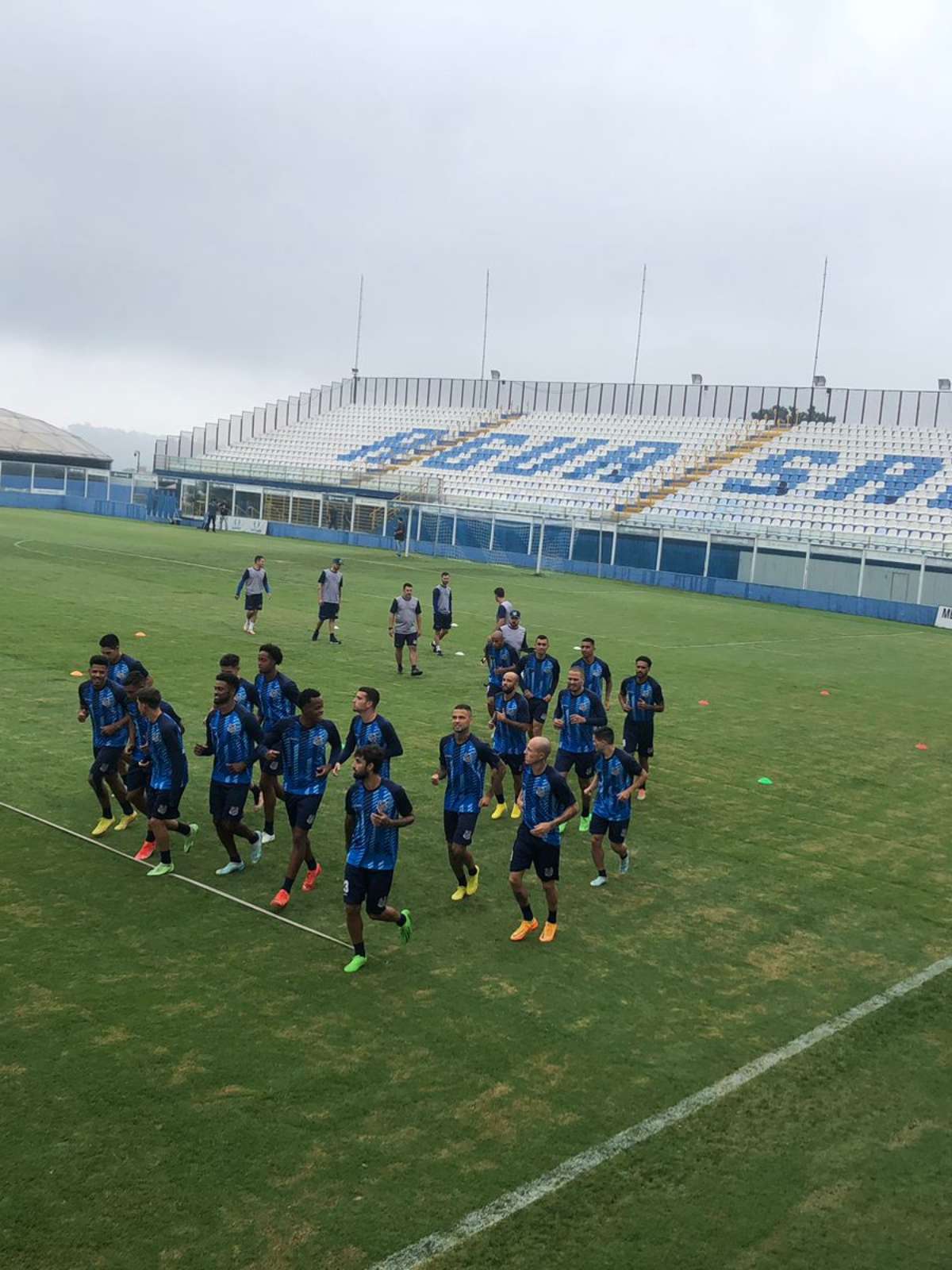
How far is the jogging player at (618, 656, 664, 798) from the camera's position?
14430 millimetres

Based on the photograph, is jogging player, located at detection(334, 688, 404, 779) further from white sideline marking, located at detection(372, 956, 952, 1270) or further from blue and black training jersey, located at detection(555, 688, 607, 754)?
white sideline marking, located at detection(372, 956, 952, 1270)

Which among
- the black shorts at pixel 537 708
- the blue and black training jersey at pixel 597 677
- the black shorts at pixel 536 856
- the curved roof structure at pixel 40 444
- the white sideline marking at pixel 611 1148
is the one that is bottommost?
the white sideline marking at pixel 611 1148

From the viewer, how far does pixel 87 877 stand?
10.7 metres

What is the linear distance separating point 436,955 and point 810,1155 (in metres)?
3.44

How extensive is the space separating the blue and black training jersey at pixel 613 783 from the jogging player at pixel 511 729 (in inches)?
51.4

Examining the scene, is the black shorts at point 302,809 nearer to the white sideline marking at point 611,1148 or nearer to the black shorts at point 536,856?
the black shorts at point 536,856

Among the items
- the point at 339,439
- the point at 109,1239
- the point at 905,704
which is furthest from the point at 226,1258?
the point at 339,439

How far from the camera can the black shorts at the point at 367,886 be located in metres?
9.00

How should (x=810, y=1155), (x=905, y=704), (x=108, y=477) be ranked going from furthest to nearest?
(x=108, y=477)
(x=905, y=704)
(x=810, y=1155)

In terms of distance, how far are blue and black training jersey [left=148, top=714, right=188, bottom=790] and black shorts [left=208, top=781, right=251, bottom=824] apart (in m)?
0.32

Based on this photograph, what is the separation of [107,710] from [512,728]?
4.18m

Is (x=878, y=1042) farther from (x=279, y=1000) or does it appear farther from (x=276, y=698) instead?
(x=276, y=698)

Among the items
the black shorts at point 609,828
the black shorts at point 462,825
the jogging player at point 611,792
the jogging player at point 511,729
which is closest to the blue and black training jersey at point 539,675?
the jogging player at point 511,729

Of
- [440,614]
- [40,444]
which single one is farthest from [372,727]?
[40,444]
